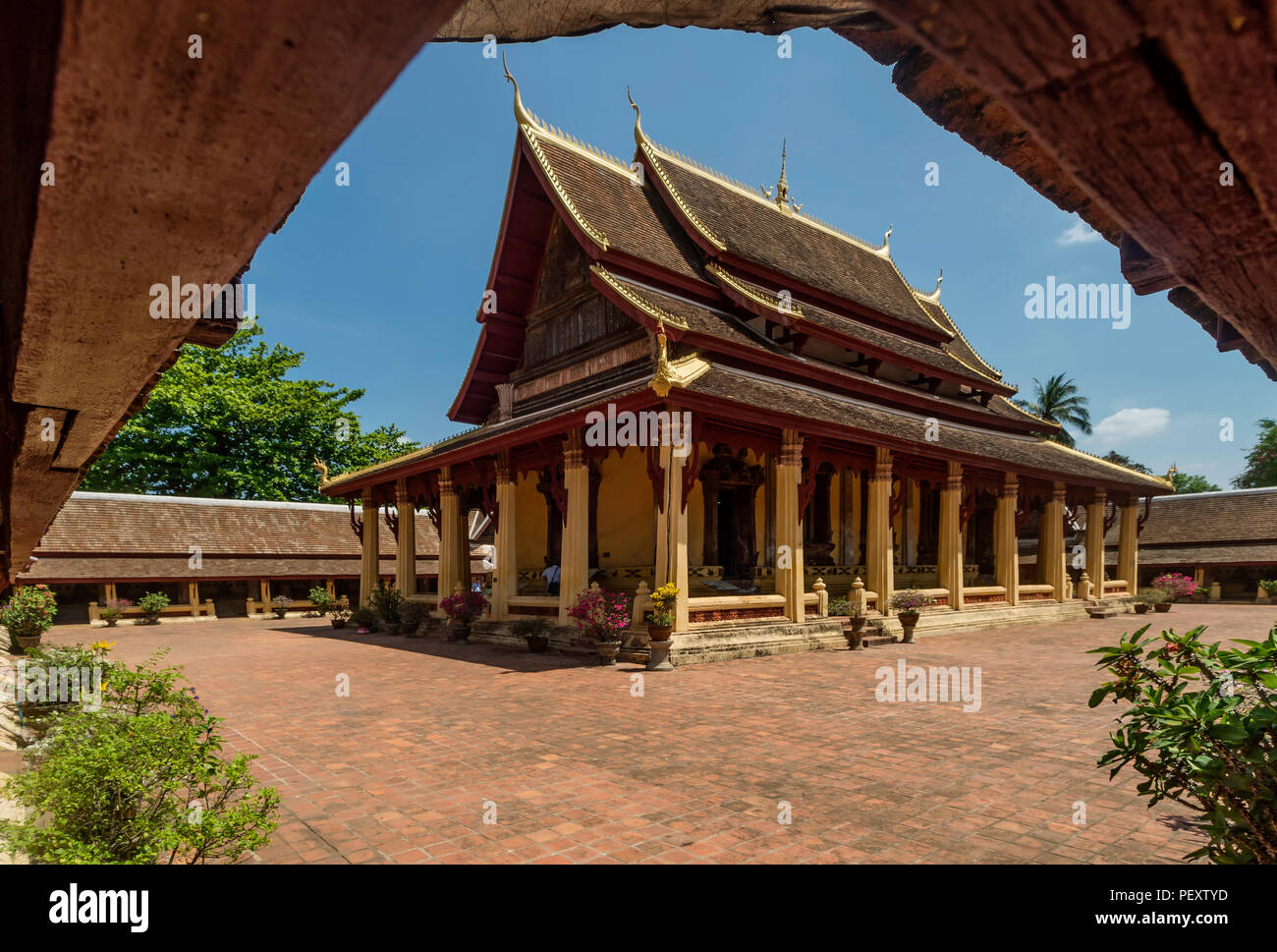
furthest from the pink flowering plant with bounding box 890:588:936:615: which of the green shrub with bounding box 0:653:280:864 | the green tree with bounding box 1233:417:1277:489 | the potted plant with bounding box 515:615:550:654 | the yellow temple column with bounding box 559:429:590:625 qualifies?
the green tree with bounding box 1233:417:1277:489

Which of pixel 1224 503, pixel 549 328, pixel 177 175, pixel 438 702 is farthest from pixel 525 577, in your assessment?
pixel 1224 503

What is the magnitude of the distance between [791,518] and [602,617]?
4.02 metres

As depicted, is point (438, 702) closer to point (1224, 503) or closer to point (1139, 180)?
point (1139, 180)

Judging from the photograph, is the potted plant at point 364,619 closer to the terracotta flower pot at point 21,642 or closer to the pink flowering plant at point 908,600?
the terracotta flower pot at point 21,642

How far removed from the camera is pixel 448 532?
17453mm

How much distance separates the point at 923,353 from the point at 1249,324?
21004 mm

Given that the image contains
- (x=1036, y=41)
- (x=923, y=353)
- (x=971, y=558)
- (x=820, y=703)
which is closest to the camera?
(x=1036, y=41)

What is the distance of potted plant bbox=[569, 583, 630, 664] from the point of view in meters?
11.6

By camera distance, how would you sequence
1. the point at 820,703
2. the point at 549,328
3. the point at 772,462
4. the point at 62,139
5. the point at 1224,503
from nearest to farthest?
the point at 62,139
the point at 820,703
the point at 772,462
the point at 549,328
the point at 1224,503

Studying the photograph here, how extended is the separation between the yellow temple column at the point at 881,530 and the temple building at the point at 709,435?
0.15 ft

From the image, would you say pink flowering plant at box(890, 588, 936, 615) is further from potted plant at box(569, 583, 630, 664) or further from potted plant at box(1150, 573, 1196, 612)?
potted plant at box(1150, 573, 1196, 612)

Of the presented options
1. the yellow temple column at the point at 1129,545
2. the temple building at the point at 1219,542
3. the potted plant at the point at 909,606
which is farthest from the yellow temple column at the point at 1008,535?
the temple building at the point at 1219,542

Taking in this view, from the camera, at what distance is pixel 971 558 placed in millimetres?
22156

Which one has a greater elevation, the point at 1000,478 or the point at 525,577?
the point at 1000,478
